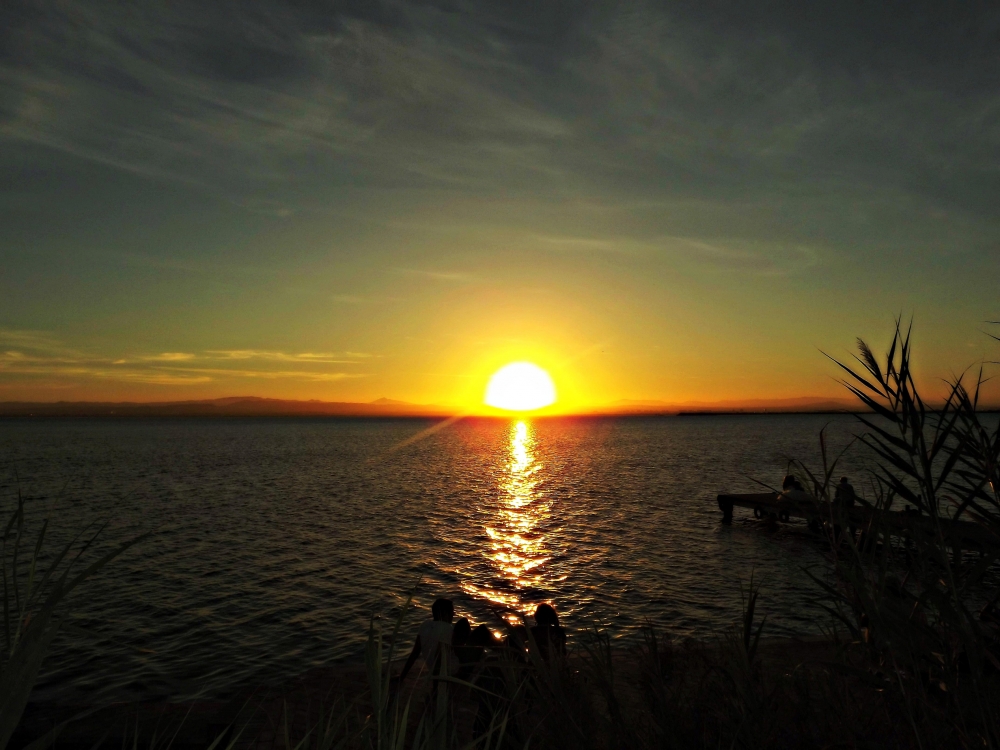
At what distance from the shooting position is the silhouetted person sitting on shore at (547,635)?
6.42 meters

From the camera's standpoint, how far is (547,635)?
17.6ft

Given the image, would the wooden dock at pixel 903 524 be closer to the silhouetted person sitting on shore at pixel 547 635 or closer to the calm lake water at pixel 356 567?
the calm lake water at pixel 356 567

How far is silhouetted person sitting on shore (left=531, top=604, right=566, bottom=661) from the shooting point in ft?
21.1

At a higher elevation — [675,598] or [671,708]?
[671,708]

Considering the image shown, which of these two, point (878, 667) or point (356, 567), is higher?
point (878, 667)

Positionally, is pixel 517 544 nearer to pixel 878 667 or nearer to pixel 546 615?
pixel 546 615

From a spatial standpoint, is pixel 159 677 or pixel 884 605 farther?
pixel 159 677

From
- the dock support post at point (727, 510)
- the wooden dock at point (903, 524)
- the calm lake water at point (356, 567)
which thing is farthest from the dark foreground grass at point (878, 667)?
the dock support post at point (727, 510)

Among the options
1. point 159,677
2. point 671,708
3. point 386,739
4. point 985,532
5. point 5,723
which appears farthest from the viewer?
point 159,677

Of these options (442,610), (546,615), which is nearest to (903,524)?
(546,615)

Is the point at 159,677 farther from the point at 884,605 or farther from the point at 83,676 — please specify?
the point at 884,605

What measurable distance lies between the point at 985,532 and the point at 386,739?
197 inches

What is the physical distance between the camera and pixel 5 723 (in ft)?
3.98

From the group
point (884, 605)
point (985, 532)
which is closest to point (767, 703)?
point (884, 605)
